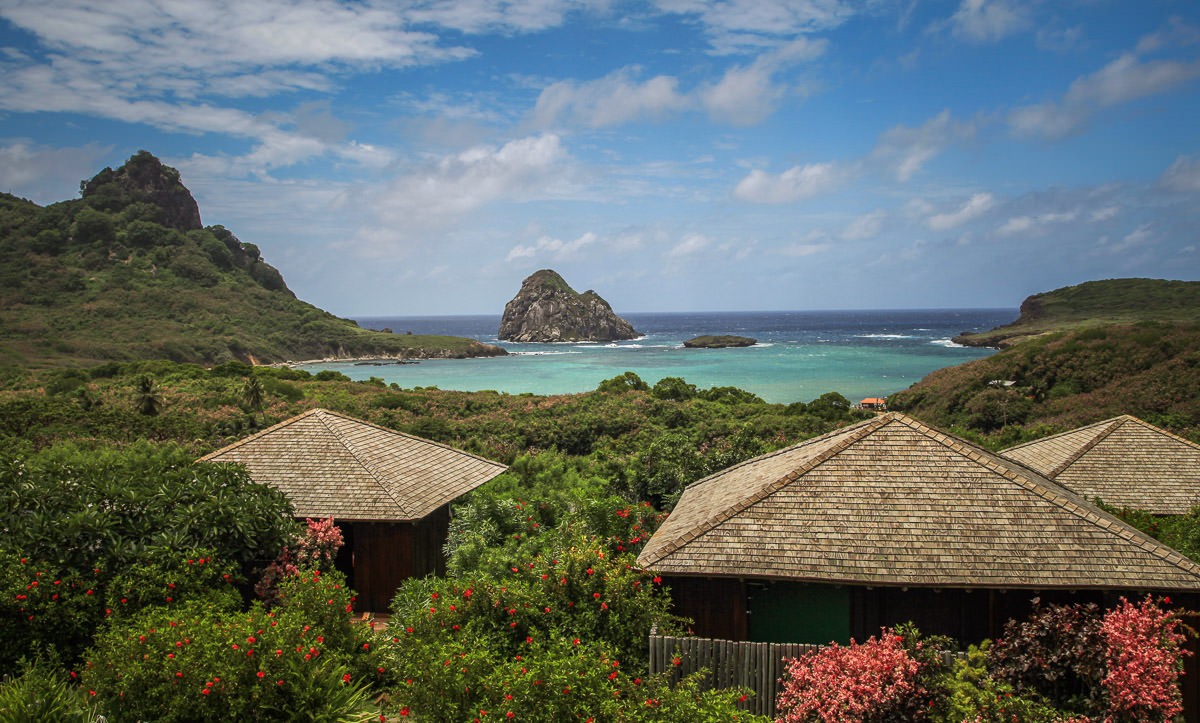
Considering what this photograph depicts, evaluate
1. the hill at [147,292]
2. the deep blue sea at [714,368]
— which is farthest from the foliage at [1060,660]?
the hill at [147,292]

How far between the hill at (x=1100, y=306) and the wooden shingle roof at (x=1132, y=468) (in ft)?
260

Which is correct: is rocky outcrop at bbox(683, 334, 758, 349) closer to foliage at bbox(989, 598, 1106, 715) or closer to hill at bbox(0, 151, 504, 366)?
hill at bbox(0, 151, 504, 366)

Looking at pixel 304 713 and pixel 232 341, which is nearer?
pixel 304 713

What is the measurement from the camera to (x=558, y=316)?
160m

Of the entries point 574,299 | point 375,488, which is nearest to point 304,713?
point 375,488

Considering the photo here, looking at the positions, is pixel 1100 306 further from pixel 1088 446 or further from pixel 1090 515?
pixel 1090 515

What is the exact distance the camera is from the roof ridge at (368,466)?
14.2m

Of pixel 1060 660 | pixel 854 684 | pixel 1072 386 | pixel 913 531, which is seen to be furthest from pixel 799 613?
pixel 1072 386

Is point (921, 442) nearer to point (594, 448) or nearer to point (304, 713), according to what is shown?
point (304, 713)

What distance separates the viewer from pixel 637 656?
8938 millimetres

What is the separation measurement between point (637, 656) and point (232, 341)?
108 m

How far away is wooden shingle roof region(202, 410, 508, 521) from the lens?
1424cm

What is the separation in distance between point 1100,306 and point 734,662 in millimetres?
125000

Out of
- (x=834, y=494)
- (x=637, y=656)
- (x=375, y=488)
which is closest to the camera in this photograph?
(x=637, y=656)
